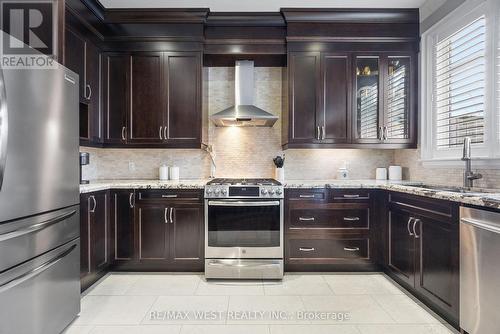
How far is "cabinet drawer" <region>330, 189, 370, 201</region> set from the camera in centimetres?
302

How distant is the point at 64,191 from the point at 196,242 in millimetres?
1435

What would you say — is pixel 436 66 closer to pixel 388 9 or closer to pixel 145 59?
pixel 388 9

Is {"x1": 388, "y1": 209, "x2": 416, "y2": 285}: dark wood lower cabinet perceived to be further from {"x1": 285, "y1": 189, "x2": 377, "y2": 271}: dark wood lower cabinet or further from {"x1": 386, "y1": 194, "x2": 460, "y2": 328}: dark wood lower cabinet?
{"x1": 285, "y1": 189, "x2": 377, "y2": 271}: dark wood lower cabinet

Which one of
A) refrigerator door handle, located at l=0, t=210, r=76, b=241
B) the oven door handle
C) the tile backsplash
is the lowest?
the oven door handle

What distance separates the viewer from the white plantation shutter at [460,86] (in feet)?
7.93

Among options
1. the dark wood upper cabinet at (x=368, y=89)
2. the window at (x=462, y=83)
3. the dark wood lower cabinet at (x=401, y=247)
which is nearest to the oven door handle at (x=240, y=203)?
the dark wood lower cabinet at (x=401, y=247)

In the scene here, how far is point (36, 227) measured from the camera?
161 cm

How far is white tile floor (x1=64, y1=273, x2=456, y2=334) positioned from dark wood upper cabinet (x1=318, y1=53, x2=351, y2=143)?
1565mm

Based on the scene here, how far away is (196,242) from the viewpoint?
9.79 ft

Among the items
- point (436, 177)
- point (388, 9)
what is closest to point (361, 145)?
point (436, 177)

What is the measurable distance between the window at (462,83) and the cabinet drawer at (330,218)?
3.15 feet

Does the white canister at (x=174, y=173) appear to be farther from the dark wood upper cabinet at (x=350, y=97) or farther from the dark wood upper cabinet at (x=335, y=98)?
the dark wood upper cabinet at (x=335, y=98)

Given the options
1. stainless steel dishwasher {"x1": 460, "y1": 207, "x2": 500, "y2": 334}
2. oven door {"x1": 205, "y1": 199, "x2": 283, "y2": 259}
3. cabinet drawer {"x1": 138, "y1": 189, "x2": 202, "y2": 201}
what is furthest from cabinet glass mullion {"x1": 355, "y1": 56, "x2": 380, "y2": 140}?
cabinet drawer {"x1": 138, "y1": 189, "x2": 202, "y2": 201}

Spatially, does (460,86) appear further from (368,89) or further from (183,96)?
(183,96)
